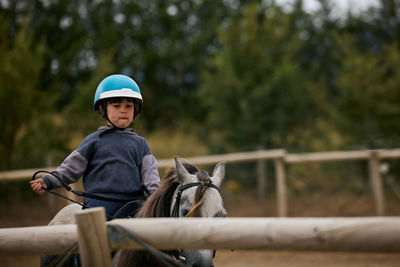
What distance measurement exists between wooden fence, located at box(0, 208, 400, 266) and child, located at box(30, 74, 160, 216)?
645 mm

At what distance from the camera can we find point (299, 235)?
1.45 meters

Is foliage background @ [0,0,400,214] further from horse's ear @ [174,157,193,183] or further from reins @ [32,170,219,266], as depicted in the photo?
horse's ear @ [174,157,193,183]

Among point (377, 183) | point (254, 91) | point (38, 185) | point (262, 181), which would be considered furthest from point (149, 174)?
point (254, 91)

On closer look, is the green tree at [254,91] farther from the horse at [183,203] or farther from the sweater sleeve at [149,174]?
the horse at [183,203]

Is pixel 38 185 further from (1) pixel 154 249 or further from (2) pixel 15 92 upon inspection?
(2) pixel 15 92

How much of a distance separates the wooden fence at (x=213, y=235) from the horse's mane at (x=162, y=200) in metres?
0.59

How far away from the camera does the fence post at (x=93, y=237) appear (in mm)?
1626

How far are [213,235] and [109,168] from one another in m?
1.14

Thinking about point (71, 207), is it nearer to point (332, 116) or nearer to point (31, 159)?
point (31, 159)

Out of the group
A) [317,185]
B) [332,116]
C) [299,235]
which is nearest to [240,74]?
[332,116]

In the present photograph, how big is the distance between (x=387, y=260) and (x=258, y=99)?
20.0ft

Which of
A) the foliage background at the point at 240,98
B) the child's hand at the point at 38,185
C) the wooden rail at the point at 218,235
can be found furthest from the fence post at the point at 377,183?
the child's hand at the point at 38,185

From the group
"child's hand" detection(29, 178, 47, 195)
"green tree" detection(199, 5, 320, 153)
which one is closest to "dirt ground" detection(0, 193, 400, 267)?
"green tree" detection(199, 5, 320, 153)

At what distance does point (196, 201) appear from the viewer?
81.3 inches
